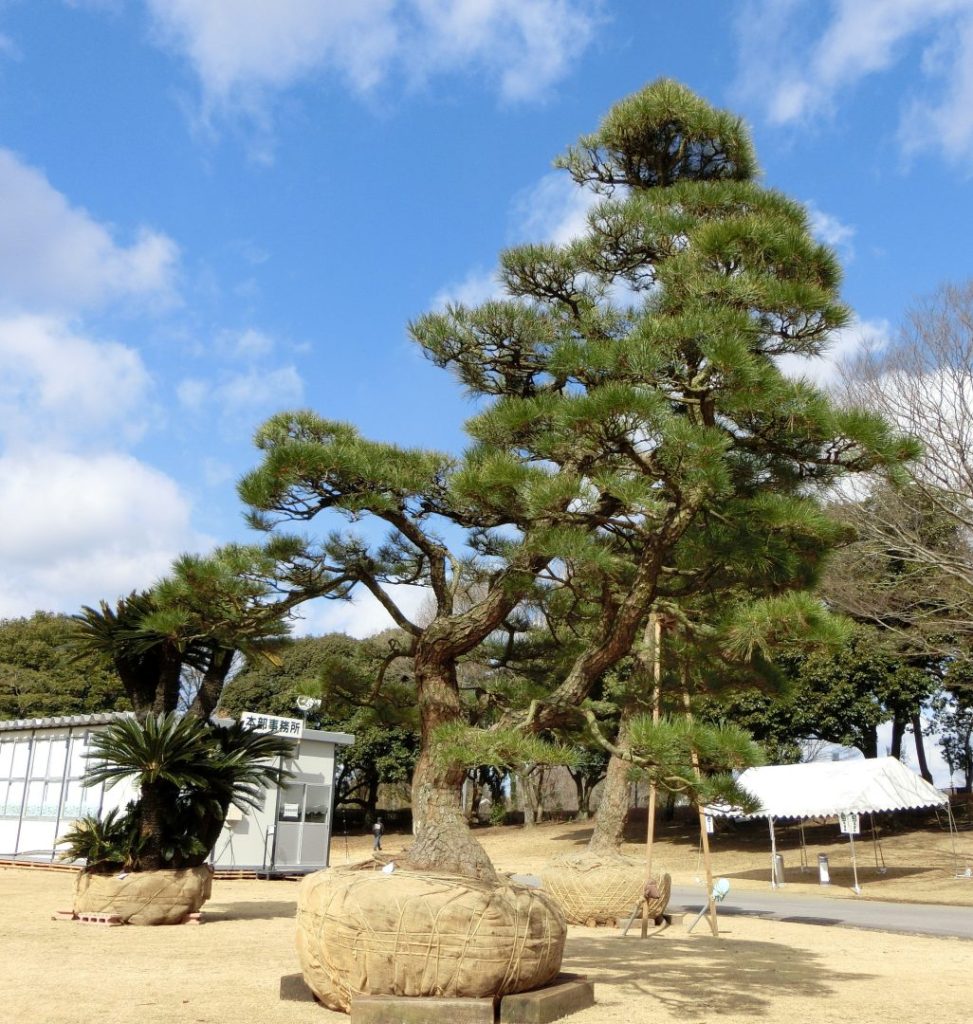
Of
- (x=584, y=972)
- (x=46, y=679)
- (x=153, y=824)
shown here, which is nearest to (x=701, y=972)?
(x=584, y=972)

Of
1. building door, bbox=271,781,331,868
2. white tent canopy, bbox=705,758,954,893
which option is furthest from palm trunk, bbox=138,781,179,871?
white tent canopy, bbox=705,758,954,893

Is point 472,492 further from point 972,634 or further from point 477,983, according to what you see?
point 972,634

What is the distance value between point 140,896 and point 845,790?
35.0 ft

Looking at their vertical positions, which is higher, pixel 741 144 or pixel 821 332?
pixel 741 144

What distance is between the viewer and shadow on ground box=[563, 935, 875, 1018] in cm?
471

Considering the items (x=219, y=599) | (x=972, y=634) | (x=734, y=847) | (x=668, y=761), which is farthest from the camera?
(x=734, y=847)

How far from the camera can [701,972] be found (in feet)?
18.9

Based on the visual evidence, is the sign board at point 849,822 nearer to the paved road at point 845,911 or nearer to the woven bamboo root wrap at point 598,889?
the paved road at point 845,911

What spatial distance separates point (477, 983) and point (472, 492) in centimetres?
211

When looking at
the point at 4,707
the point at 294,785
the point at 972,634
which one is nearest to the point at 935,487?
the point at 972,634

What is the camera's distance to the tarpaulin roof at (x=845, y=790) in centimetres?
1402

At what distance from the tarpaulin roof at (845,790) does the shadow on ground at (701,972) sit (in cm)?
700

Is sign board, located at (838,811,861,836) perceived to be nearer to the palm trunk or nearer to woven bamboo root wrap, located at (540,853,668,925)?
woven bamboo root wrap, located at (540,853,668,925)

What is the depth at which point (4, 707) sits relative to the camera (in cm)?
2395
